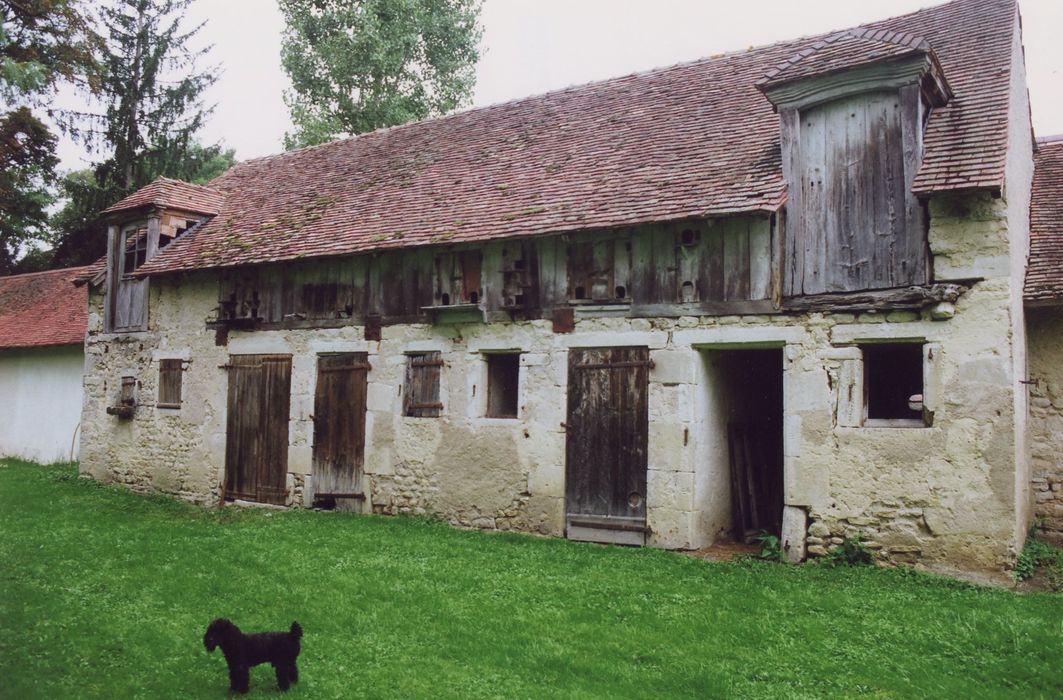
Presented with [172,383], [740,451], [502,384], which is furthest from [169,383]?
[740,451]

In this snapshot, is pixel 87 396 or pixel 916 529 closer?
pixel 916 529

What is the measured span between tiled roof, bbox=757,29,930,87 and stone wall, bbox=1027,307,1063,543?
4243 millimetres

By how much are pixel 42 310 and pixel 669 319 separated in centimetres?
1920

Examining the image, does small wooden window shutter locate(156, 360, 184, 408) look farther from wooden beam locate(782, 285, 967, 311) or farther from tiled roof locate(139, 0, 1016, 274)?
wooden beam locate(782, 285, 967, 311)

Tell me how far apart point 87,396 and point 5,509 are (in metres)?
4.54

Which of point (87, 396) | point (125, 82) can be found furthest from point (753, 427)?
point (125, 82)

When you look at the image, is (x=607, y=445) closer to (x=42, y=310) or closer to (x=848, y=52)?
(x=848, y=52)

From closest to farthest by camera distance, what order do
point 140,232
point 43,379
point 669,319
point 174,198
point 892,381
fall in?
1. point 669,319
2. point 892,381
3. point 174,198
4. point 140,232
5. point 43,379

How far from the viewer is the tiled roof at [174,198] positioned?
53.5ft

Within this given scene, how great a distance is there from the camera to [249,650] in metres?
5.57

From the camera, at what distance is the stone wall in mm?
10953

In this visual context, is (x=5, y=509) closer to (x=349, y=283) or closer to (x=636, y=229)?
(x=349, y=283)

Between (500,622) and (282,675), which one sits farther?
(500,622)

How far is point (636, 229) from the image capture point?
1100 centimetres
